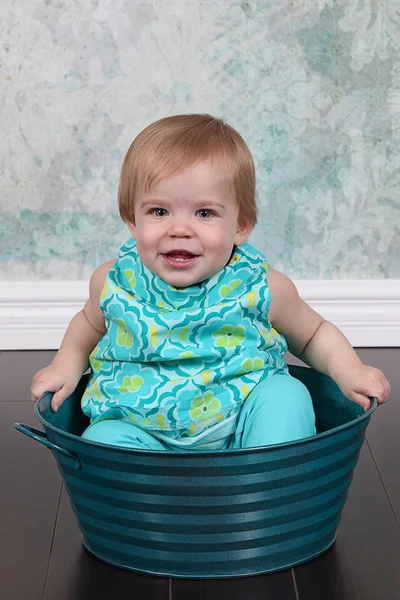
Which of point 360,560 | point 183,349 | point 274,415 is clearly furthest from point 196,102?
point 360,560

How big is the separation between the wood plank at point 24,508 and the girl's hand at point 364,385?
412mm

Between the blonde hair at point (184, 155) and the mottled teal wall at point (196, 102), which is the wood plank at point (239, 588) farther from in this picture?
the mottled teal wall at point (196, 102)

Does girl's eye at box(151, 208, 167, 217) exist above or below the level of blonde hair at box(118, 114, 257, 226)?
below

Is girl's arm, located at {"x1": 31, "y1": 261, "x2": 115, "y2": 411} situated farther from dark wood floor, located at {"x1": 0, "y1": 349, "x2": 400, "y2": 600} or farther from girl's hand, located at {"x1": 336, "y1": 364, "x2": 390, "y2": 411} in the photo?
girl's hand, located at {"x1": 336, "y1": 364, "x2": 390, "y2": 411}

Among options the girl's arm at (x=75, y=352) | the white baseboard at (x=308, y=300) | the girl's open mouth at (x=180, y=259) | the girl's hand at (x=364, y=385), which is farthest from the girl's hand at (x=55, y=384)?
the white baseboard at (x=308, y=300)

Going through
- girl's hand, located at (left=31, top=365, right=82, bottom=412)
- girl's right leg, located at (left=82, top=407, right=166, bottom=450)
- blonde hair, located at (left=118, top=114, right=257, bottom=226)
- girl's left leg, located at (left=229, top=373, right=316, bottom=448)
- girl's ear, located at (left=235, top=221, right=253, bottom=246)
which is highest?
blonde hair, located at (left=118, top=114, right=257, bottom=226)

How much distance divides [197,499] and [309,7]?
1179 mm

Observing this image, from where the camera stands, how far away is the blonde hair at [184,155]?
113 cm

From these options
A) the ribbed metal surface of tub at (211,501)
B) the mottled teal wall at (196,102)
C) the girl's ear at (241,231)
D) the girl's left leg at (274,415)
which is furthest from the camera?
the mottled teal wall at (196,102)

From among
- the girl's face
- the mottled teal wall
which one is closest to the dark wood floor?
the girl's face

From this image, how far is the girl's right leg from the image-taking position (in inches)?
44.0

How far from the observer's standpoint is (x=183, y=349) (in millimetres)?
1170

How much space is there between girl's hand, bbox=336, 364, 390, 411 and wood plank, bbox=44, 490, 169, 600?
0.32m

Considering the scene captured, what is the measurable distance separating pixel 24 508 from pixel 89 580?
0.70 feet
